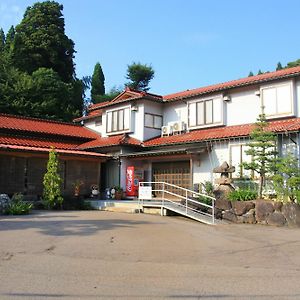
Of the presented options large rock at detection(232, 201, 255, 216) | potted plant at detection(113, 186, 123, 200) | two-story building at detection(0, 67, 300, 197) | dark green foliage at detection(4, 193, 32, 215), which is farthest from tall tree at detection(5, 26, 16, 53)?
large rock at detection(232, 201, 255, 216)

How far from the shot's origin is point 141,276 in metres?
6.66

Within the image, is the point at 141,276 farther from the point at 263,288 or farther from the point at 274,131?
the point at 274,131

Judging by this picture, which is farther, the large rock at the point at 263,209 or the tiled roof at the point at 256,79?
the tiled roof at the point at 256,79

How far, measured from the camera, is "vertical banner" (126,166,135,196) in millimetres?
22531

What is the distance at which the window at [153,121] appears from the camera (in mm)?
24058

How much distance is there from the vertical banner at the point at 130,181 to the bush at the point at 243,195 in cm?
761

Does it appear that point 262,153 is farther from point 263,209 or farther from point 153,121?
point 153,121

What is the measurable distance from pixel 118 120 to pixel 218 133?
7.80m

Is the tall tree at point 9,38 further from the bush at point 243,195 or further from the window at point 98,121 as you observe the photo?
the bush at point 243,195

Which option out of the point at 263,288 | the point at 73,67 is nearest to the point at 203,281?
the point at 263,288

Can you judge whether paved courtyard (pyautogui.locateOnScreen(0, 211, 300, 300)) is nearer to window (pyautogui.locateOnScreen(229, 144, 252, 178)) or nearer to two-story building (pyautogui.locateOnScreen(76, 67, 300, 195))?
window (pyautogui.locateOnScreen(229, 144, 252, 178))

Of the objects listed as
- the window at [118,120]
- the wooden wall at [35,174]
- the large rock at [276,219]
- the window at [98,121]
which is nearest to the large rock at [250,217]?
the large rock at [276,219]

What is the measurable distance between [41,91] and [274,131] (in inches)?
1004

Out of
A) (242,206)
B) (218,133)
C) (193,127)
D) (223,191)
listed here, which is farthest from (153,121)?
(242,206)
